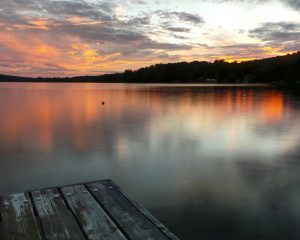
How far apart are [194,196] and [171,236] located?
2912 mm

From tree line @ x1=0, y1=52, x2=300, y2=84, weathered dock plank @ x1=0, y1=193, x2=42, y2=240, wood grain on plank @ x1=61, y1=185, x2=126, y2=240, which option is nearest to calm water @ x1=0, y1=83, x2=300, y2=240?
wood grain on plank @ x1=61, y1=185, x2=126, y2=240

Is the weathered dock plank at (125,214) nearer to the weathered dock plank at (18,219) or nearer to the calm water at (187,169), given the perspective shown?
the weathered dock plank at (18,219)

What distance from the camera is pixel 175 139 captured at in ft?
42.4

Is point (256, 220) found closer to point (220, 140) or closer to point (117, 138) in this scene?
point (220, 140)

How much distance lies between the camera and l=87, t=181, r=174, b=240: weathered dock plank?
3.60 meters

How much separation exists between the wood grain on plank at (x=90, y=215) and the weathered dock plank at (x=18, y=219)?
0.51 m

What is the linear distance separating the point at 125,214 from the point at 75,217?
61 centimetres

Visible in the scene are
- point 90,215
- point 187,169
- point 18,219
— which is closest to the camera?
point 18,219

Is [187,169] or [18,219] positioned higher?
[18,219]

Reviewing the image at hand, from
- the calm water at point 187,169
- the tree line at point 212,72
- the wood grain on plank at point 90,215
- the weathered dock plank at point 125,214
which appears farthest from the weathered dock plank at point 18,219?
the tree line at point 212,72

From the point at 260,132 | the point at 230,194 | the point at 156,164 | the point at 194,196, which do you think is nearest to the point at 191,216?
the point at 194,196

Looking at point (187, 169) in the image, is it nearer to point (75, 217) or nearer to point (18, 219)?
point (75, 217)

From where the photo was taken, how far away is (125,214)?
13.6ft

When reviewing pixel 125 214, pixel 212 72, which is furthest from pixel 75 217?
pixel 212 72
